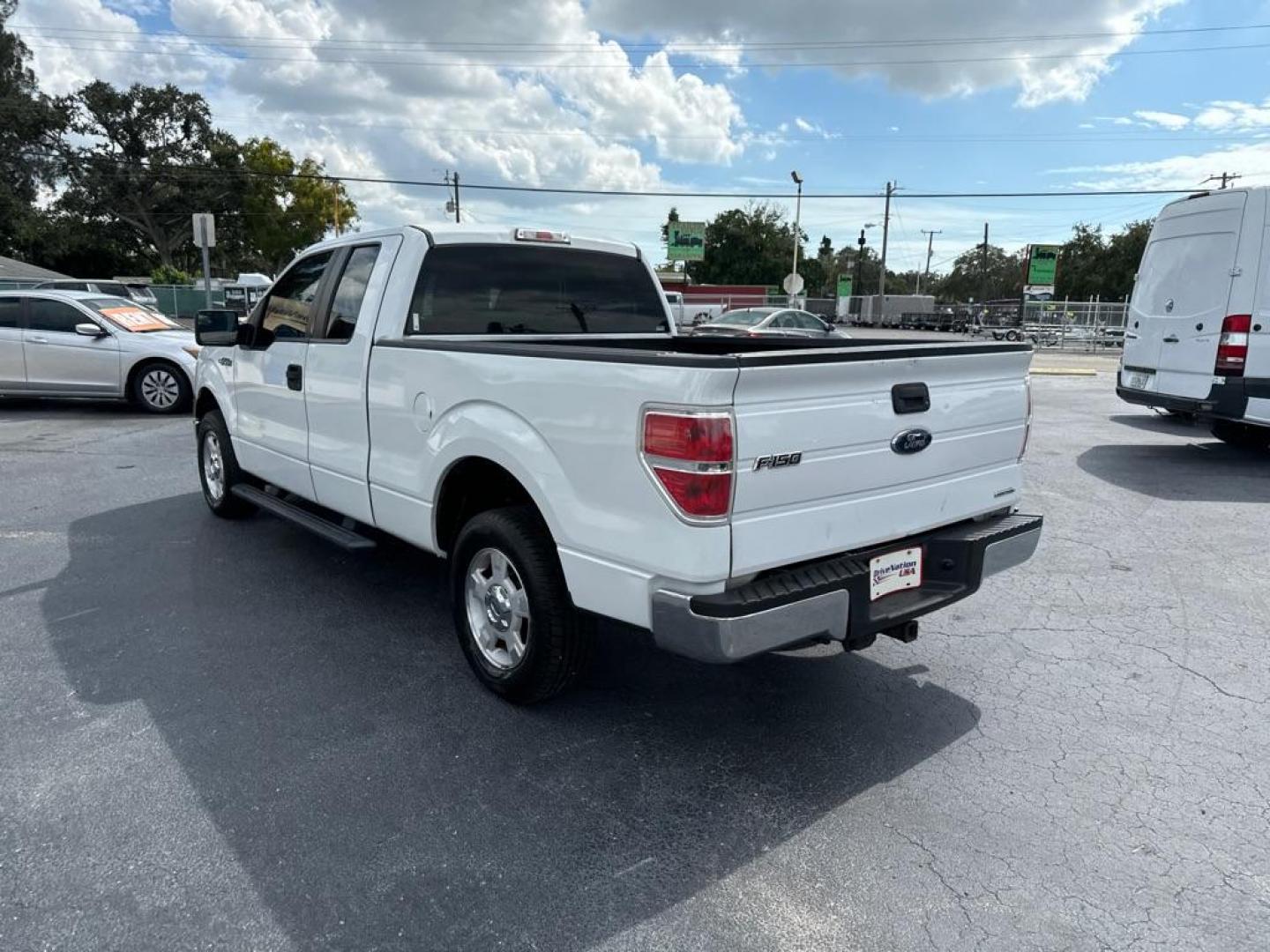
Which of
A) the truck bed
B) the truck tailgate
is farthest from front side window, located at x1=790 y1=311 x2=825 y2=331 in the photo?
the truck tailgate

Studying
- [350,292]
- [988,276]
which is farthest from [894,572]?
[988,276]

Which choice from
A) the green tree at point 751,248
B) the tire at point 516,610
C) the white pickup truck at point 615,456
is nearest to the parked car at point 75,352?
the white pickup truck at point 615,456

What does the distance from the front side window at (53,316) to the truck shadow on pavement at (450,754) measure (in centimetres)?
839

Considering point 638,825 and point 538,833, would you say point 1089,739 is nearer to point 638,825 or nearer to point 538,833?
point 638,825

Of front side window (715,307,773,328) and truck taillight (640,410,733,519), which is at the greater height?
front side window (715,307,773,328)

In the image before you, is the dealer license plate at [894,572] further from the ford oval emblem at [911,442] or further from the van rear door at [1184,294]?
the van rear door at [1184,294]

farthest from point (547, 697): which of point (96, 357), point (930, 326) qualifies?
point (930, 326)

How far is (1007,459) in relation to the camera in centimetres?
376

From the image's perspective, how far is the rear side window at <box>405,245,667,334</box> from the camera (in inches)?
171

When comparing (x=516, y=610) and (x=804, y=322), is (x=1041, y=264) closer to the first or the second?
(x=804, y=322)

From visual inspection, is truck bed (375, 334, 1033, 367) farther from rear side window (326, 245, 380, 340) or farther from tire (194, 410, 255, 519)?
tire (194, 410, 255, 519)

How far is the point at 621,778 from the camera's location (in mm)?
3096

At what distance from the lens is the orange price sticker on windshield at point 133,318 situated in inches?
462

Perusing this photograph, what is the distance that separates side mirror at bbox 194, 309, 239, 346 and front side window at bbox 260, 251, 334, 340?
0.36m
